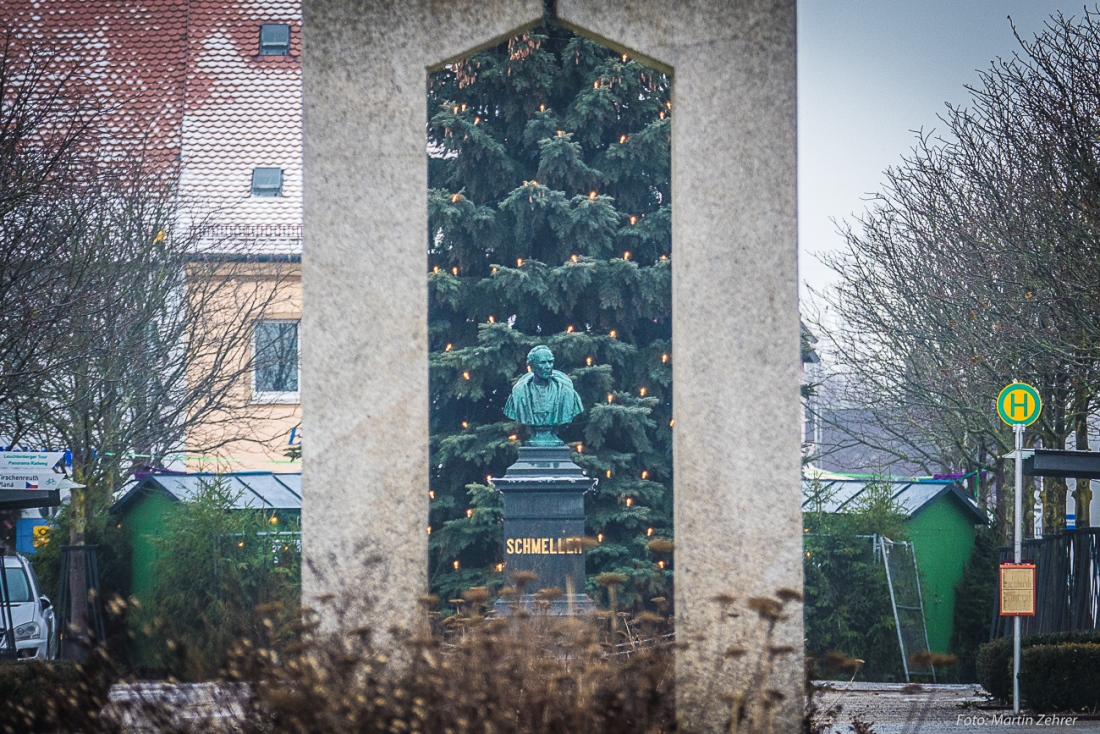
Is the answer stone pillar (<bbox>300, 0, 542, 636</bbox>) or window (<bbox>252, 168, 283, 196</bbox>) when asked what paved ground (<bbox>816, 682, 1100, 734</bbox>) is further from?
window (<bbox>252, 168, 283, 196</bbox>)

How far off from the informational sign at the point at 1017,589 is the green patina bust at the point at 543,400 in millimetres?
4519

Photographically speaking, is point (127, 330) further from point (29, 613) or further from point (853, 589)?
point (853, 589)

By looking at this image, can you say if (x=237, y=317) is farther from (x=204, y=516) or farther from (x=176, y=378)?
(x=204, y=516)

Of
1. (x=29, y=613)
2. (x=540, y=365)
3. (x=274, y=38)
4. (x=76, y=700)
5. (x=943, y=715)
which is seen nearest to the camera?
(x=76, y=700)

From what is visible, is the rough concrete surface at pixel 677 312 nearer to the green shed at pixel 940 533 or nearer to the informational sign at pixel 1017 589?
the informational sign at pixel 1017 589

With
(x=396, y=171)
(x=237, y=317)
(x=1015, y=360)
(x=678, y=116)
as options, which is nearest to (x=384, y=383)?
(x=396, y=171)

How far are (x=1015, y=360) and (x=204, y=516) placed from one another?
36.6 ft

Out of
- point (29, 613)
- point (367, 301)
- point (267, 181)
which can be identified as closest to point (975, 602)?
point (29, 613)

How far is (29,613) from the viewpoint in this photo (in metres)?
17.1

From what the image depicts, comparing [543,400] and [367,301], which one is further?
[543,400]

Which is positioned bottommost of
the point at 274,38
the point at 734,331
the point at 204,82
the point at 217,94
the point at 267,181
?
the point at 734,331

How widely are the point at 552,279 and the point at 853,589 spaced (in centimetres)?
596

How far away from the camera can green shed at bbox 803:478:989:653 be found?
1983cm

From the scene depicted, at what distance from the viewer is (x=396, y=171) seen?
19.0 ft
